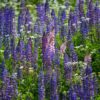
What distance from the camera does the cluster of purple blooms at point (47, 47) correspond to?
4.11 m

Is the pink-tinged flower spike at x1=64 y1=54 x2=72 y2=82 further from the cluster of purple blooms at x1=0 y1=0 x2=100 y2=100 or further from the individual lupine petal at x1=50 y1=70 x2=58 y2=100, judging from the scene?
the individual lupine petal at x1=50 y1=70 x2=58 y2=100

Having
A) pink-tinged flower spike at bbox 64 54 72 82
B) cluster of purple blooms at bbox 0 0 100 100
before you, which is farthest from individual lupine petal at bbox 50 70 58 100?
pink-tinged flower spike at bbox 64 54 72 82

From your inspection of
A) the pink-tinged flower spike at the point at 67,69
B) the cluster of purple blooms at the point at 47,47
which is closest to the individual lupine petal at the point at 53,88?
the cluster of purple blooms at the point at 47,47

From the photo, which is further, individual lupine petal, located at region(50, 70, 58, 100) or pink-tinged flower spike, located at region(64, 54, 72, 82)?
pink-tinged flower spike, located at region(64, 54, 72, 82)

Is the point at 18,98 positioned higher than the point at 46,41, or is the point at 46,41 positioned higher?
the point at 46,41

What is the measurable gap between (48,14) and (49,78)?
180 cm

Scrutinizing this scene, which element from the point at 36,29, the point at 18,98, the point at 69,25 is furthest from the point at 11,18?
the point at 18,98

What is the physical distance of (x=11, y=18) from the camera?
221 inches

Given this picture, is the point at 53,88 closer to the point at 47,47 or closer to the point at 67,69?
the point at 67,69

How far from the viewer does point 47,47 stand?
4551 mm

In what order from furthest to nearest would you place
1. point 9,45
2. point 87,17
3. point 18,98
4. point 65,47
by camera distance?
point 87,17 → point 9,45 → point 65,47 → point 18,98

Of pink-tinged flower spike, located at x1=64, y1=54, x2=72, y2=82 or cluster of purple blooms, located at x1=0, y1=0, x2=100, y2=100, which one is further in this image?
pink-tinged flower spike, located at x1=64, y1=54, x2=72, y2=82

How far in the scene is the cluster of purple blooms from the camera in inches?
162

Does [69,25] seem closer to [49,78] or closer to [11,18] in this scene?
[11,18]
